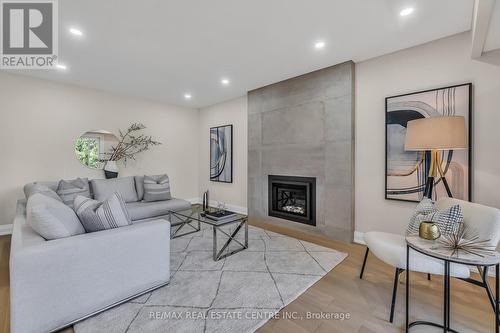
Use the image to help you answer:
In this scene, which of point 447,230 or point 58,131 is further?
point 58,131

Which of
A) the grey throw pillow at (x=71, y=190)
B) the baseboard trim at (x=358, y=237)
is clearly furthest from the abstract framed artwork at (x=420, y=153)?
the grey throw pillow at (x=71, y=190)

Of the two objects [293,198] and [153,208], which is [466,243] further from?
[153,208]

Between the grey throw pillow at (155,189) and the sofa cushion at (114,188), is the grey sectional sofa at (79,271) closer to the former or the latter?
the sofa cushion at (114,188)

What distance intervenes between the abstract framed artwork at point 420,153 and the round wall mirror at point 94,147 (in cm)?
503

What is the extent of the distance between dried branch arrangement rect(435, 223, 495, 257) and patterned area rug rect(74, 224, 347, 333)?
1145 millimetres

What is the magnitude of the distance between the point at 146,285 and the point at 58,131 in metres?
3.71

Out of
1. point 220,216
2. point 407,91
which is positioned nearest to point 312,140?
point 407,91

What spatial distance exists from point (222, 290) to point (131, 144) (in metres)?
4.05

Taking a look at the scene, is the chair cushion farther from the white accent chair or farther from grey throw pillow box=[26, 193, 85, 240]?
grey throw pillow box=[26, 193, 85, 240]

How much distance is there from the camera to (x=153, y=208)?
364 centimetres

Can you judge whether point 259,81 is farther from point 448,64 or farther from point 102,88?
point 102,88

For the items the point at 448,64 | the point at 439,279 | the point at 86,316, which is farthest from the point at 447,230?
the point at 86,316

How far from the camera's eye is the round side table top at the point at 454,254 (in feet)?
4.51

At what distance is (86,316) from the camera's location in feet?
5.53
